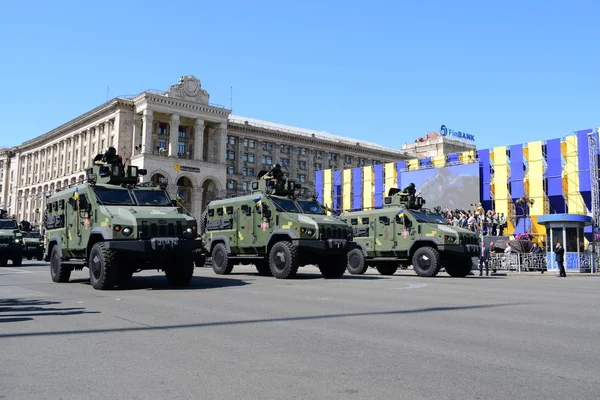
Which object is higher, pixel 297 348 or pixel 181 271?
pixel 181 271

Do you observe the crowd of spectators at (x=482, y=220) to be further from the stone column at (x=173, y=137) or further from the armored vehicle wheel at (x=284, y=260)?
the stone column at (x=173, y=137)

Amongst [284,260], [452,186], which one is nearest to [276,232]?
[284,260]

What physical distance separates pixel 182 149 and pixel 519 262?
59671 mm

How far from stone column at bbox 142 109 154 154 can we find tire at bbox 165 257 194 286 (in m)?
60.1

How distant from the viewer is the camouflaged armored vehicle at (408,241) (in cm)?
1778

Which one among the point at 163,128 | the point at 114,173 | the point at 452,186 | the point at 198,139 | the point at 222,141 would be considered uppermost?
the point at 163,128

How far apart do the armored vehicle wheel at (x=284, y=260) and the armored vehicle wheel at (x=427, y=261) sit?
4920mm

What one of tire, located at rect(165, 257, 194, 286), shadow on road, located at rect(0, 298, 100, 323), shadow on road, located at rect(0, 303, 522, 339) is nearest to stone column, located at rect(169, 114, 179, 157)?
tire, located at rect(165, 257, 194, 286)

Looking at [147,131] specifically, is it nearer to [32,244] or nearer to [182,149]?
[182,149]

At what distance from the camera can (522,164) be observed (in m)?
40.9

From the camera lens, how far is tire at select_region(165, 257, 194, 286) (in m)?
12.6

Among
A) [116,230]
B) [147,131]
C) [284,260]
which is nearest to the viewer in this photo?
[116,230]

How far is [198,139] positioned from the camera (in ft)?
251

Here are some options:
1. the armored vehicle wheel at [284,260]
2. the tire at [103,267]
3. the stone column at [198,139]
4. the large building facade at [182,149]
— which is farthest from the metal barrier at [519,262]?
the stone column at [198,139]
